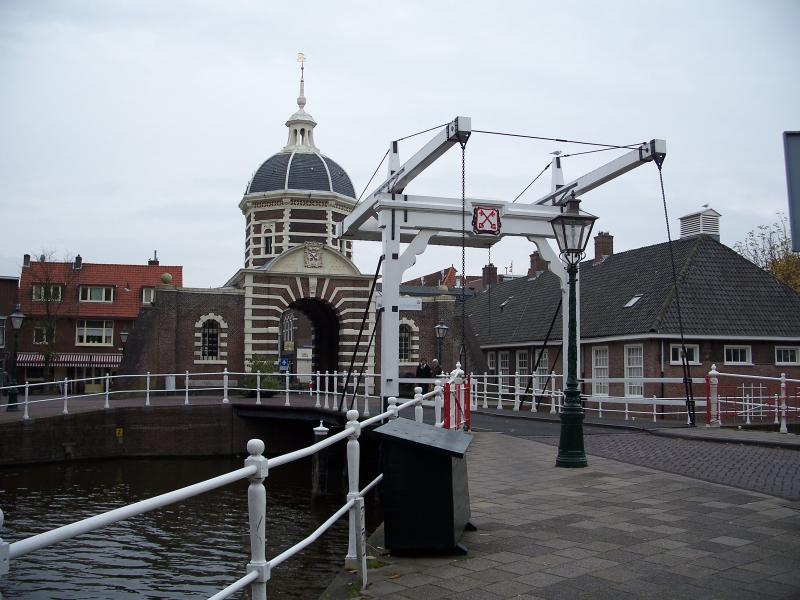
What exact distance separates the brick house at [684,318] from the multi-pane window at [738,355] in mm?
29

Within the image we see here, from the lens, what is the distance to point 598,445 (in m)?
12.4

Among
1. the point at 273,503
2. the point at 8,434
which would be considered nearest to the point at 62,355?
the point at 8,434

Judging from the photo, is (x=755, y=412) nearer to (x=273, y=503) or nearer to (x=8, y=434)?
(x=273, y=503)

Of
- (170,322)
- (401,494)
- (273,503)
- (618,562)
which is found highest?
(170,322)

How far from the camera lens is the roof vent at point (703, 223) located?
2575 cm

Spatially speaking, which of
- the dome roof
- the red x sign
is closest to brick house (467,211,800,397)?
the red x sign

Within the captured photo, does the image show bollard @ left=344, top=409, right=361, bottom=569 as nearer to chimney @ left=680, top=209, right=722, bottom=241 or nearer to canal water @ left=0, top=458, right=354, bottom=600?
canal water @ left=0, top=458, right=354, bottom=600

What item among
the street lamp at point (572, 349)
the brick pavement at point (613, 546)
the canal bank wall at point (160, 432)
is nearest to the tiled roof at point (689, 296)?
the canal bank wall at point (160, 432)

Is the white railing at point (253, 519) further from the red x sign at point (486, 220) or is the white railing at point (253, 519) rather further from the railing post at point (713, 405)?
the railing post at point (713, 405)

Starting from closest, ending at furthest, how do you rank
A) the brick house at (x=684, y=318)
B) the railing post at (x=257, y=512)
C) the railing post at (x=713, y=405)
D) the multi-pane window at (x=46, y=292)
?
the railing post at (x=257, y=512)
the railing post at (x=713, y=405)
the brick house at (x=684, y=318)
the multi-pane window at (x=46, y=292)

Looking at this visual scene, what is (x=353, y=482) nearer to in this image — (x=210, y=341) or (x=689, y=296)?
(x=689, y=296)

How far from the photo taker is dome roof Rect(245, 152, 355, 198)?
35.9 metres

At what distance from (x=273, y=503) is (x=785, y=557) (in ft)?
37.0

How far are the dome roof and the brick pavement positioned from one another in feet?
93.7
